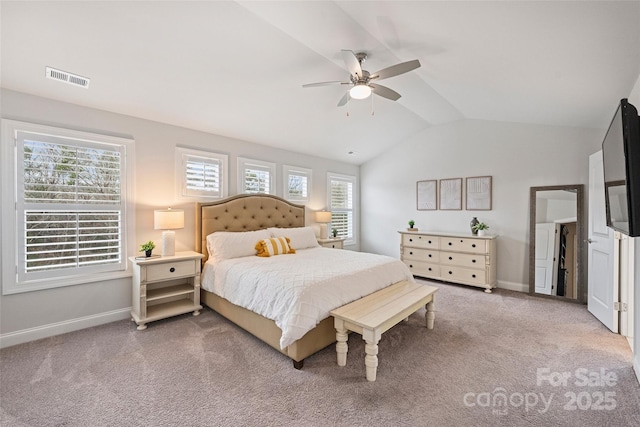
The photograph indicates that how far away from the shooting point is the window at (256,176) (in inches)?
173

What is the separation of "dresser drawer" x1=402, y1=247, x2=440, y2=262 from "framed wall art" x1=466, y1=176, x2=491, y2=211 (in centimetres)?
104

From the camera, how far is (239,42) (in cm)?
255

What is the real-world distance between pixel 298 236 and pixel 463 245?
2.76 meters

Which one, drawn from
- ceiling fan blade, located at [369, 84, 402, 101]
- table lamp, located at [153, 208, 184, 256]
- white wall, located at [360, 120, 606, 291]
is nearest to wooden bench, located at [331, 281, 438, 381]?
ceiling fan blade, located at [369, 84, 402, 101]

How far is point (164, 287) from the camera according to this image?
3.56 metres

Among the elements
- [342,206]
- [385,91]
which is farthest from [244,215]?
[385,91]

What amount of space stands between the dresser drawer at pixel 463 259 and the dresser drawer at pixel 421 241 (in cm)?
21

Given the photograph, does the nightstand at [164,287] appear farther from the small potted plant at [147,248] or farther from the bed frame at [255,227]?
the bed frame at [255,227]

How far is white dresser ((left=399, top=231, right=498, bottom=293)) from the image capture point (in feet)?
14.4

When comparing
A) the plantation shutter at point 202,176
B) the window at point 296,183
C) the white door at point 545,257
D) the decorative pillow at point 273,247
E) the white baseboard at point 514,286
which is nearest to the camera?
the decorative pillow at point 273,247

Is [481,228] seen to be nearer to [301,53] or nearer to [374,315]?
[374,315]

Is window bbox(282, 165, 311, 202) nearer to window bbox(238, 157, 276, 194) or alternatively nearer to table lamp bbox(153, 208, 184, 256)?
window bbox(238, 157, 276, 194)

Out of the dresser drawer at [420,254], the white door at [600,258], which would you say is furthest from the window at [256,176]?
the white door at [600,258]

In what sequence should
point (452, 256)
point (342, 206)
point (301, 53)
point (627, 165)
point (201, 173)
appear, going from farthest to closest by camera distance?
1. point (342, 206)
2. point (452, 256)
3. point (201, 173)
4. point (301, 53)
5. point (627, 165)
